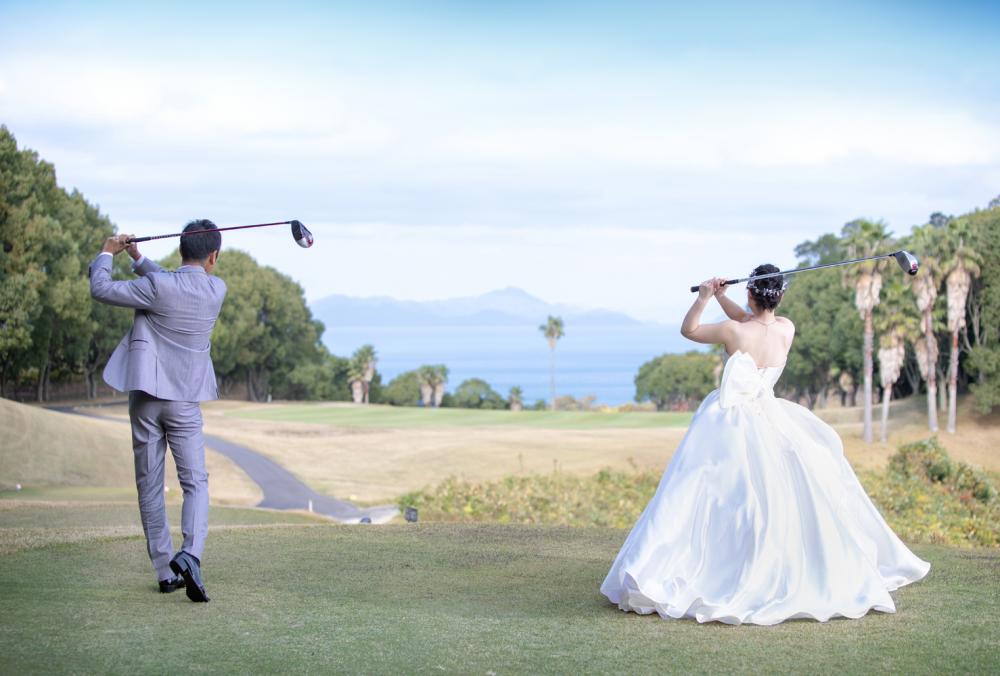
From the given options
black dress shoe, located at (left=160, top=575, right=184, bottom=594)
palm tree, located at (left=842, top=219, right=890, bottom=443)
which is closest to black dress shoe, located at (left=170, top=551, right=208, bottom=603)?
black dress shoe, located at (left=160, top=575, right=184, bottom=594)

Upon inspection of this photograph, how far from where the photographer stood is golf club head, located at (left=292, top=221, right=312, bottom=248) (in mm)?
7754

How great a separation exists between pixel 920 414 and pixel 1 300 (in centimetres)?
5116

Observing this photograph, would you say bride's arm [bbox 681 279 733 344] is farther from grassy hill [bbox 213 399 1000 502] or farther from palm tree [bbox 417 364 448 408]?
palm tree [bbox 417 364 448 408]

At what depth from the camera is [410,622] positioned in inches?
273

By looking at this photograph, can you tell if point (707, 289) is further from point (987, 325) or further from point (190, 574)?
point (987, 325)

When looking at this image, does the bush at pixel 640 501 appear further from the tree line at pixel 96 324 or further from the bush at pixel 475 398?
the bush at pixel 475 398

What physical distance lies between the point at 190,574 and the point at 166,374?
143cm

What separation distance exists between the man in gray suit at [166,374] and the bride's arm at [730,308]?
A: 3.74 metres

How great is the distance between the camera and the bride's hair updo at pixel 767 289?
7.86m

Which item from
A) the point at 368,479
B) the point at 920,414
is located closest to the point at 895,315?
the point at 920,414

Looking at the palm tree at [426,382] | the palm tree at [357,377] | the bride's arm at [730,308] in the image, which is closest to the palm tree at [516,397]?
the palm tree at [426,382]

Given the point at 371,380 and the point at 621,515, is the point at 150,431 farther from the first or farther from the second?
the point at 371,380

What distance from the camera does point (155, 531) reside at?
7.82 meters

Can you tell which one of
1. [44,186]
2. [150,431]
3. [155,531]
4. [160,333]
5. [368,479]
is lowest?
[368,479]
